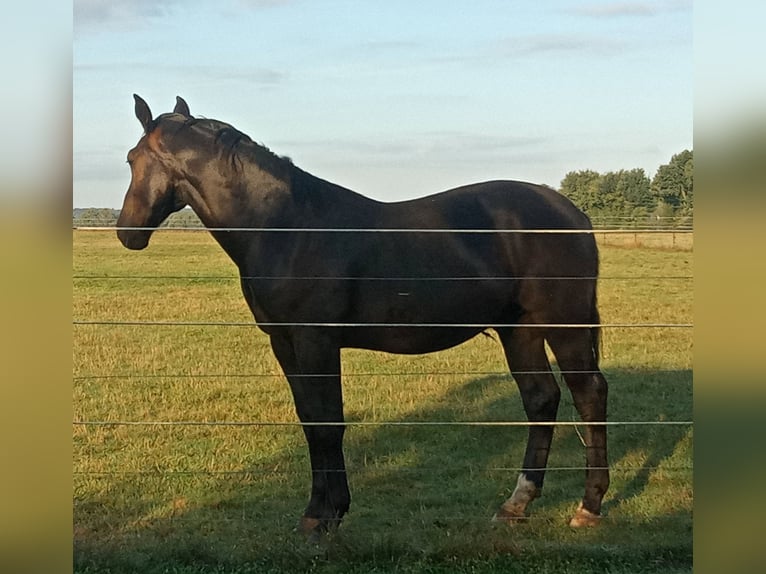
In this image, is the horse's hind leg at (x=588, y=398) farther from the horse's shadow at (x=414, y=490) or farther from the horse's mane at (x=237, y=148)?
the horse's mane at (x=237, y=148)

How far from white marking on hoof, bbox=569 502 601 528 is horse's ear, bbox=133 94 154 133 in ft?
6.88

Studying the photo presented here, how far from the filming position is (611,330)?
128 inches

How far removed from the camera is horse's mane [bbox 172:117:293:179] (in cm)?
310

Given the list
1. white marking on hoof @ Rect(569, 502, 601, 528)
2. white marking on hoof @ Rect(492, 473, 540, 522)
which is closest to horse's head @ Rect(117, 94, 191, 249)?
white marking on hoof @ Rect(492, 473, 540, 522)

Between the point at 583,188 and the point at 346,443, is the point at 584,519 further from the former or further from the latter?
the point at 583,188

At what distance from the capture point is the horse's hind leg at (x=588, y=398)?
3.30 m

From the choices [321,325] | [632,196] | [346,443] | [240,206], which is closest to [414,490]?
[346,443]

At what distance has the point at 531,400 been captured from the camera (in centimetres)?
334

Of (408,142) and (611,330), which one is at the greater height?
(408,142)

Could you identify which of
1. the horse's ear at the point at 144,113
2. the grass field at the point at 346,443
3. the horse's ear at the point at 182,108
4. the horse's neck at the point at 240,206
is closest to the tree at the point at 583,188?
the grass field at the point at 346,443
